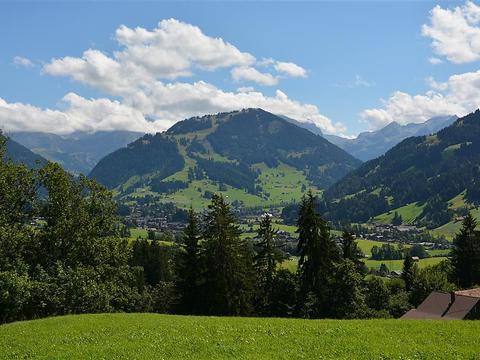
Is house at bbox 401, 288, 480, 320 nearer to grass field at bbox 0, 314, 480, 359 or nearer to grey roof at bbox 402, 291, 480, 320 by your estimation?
grey roof at bbox 402, 291, 480, 320

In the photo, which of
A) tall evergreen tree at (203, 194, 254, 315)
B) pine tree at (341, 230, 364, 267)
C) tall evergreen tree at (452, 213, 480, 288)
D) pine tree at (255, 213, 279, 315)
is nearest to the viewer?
tall evergreen tree at (203, 194, 254, 315)

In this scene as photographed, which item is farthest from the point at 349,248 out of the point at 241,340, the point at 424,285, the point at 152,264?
the point at 152,264

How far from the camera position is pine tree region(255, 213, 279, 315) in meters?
69.6

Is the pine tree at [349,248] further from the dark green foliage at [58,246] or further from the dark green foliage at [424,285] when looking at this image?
the dark green foliage at [58,246]

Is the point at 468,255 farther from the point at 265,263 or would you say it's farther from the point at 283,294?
the point at 265,263

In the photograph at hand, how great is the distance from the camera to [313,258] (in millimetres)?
63656

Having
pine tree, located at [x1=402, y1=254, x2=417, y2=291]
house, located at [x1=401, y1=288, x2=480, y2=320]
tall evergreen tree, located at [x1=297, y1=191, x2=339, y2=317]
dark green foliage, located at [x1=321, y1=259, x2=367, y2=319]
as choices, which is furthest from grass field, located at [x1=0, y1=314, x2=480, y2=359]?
pine tree, located at [x1=402, y1=254, x2=417, y2=291]

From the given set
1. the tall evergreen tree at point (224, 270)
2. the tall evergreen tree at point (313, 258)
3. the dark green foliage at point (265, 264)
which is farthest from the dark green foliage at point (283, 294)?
the tall evergreen tree at point (224, 270)

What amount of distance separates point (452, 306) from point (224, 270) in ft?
112

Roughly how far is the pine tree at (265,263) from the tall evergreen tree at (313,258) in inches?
211

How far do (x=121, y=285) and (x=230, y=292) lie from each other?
1331 centimetres

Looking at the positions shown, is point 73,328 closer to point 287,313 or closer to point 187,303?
point 187,303

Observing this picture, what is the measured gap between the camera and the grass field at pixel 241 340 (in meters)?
25.6

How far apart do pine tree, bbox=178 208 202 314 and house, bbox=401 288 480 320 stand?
93.8 feet
